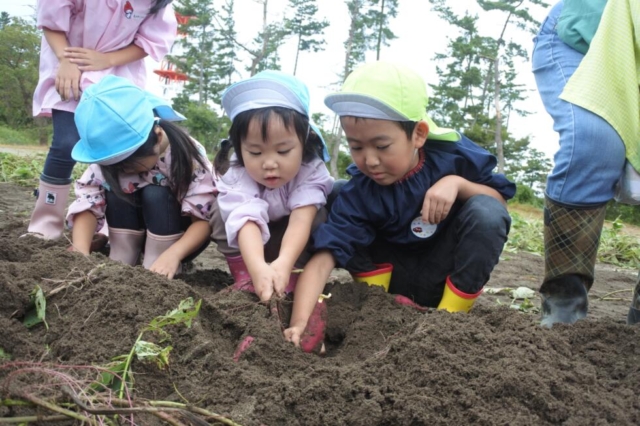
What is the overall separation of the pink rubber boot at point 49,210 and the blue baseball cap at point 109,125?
29.0 inches

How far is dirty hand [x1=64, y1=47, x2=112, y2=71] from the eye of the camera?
3.46 m

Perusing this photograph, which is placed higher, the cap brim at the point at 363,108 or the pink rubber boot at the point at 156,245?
the cap brim at the point at 363,108

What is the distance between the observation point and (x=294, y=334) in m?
2.19

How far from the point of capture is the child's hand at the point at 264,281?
7.55 ft

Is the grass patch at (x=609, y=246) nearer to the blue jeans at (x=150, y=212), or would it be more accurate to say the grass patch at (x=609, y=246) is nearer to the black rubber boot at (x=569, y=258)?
the black rubber boot at (x=569, y=258)

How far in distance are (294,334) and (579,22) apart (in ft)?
5.40

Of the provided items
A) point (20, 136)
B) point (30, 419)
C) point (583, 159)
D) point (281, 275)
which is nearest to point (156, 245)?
point (281, 275)

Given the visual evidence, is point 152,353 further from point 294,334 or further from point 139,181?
point 139,181

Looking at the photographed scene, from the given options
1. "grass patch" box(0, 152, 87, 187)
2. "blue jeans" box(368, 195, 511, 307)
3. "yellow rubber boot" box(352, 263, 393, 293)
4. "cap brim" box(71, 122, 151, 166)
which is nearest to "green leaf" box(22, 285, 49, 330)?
"cap brim" box(71, 122, 151, 166)

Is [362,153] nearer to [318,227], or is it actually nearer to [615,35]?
[318,227]

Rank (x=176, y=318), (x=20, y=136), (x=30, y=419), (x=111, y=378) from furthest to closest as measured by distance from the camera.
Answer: (x=20, y=136) → (x=176, y=318) → (x=111, y=378) → (x=30, y=419)

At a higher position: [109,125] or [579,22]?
→ [579,22]

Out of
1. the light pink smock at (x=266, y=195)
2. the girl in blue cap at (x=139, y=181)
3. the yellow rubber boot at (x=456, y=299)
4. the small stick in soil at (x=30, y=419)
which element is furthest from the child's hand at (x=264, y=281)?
the small stick in soil at (x=30, y=419)

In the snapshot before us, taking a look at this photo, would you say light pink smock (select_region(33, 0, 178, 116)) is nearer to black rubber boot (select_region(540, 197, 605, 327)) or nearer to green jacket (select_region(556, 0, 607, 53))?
green jacket (select_region(556, 0, 607, 53))
